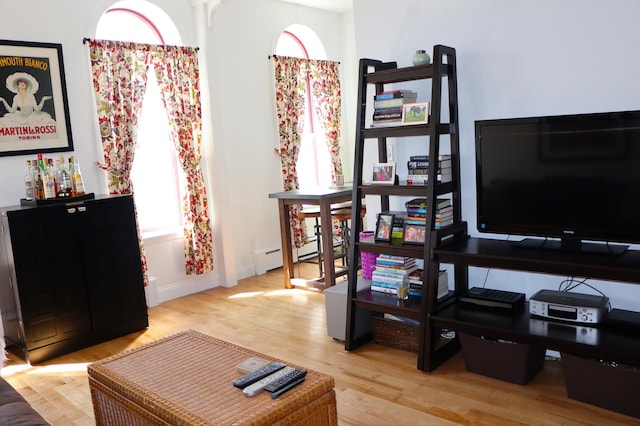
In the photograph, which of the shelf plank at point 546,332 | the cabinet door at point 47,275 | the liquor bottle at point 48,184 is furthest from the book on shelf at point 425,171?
the liquor bottle at point 48,184

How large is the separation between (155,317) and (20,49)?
7.15 ft

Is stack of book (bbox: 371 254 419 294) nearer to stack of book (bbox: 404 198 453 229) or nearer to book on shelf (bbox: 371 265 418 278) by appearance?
book on shelf (bbox: 371 265 418 278)

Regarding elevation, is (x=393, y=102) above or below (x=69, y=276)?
above

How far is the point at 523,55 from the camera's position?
2891 millimetres

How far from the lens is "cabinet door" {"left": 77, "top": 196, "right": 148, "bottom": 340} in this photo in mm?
3697

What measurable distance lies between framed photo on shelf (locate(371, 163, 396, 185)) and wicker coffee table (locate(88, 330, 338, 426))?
1.34 m

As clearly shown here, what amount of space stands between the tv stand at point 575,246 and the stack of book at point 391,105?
0.96 metres

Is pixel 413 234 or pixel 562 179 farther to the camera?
pixel 413 234

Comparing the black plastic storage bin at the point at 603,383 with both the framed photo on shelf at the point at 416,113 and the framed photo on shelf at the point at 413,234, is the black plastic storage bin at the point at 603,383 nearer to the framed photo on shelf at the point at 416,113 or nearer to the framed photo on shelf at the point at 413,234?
the framed photo on shelf at the point at 413,234

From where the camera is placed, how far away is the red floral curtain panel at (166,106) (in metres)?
4.17

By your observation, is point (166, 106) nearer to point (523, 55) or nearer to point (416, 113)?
point (416, 113)

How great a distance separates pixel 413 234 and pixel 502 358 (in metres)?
0.80

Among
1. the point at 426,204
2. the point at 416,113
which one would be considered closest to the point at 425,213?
the point at 426,204

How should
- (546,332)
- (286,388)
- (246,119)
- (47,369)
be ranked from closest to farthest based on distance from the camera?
1. (286,388)
2. (546,332)
3. (47,369)
4. (246,119)
